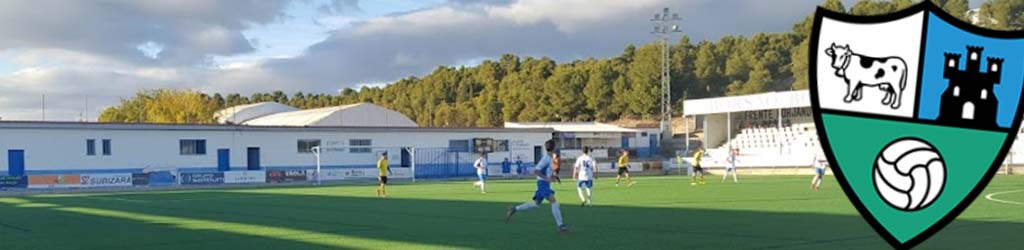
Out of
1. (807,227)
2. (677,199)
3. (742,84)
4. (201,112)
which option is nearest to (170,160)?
(677,199)

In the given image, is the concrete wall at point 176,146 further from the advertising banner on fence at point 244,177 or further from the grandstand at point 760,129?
the grandstand at point 760,129

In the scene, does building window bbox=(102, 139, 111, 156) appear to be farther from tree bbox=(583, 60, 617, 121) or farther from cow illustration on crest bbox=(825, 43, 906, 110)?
tree bbox=(583, 60, 617, 121)

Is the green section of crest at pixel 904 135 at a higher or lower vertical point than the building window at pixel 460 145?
higher

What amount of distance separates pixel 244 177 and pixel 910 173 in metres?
54.8

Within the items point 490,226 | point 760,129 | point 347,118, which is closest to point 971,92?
point 490,226

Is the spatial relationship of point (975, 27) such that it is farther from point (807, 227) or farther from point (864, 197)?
point (807, 227)

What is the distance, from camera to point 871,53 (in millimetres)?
3172

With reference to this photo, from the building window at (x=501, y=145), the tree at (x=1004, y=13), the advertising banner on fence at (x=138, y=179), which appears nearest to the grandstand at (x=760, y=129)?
the building window at (x=501, y=145)

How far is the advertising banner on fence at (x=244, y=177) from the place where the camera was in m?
54.8

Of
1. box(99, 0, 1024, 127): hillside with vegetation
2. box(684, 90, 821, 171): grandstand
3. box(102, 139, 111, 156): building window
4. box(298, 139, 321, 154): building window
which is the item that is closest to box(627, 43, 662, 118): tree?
box(99, 0, 1024, 127): hillside with vegetation

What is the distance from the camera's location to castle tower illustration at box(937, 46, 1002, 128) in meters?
3.13

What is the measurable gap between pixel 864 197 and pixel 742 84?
110 metres

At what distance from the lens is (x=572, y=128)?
290ft

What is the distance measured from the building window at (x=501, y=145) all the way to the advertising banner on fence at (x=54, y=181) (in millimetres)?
29596
